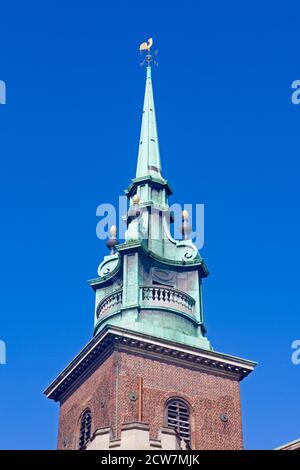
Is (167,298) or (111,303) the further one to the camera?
(111,303)

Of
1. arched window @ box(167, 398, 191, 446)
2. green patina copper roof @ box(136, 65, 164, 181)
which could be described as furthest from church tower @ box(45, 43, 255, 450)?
green patina copper roof @ box(136, 65, 164, 181)

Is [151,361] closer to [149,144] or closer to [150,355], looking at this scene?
[150,355]

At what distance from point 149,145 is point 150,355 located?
49.6 feet

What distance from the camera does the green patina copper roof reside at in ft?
182

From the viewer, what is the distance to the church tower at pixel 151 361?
4412cm

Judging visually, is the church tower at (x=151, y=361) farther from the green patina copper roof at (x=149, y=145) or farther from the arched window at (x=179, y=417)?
the green patina copper roof at (x=149, y=145)

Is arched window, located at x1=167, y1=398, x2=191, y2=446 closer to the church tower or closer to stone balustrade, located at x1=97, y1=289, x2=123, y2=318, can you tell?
the church tower

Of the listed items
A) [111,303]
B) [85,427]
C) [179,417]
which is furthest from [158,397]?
[111,303]

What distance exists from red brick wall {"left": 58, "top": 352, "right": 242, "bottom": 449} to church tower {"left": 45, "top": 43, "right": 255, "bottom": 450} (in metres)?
0.04

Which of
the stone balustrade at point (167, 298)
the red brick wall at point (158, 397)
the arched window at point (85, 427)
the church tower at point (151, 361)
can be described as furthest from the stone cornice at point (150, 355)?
the stone balustrade at point (167, 298)

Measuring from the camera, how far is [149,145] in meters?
56.8

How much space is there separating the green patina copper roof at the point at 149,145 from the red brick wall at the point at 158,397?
504 inches
